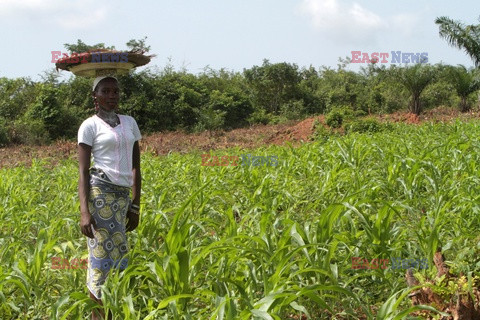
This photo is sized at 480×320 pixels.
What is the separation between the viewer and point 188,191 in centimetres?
488

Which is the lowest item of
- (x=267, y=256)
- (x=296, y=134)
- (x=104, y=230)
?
(x=267, y=256)

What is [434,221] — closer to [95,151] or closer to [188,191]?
[95,151]

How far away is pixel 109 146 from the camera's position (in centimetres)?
270

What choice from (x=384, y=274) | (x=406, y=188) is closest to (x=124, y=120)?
(x=384, y=274)

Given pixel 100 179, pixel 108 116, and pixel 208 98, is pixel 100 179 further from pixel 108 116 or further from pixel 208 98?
pixel 208 98

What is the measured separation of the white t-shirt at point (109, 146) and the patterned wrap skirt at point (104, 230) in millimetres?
46

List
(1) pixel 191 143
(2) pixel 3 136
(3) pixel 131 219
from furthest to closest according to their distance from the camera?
(2) pixel 3 136
(1) pixel 191 143
(3) pixel 131 219

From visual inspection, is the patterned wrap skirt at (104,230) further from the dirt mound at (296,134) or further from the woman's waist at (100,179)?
the dirt mound at (296,134)

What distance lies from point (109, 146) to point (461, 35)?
69.3 feet

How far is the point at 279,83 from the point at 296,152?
19083mm

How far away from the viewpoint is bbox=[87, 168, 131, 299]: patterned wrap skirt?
2619 millimetres

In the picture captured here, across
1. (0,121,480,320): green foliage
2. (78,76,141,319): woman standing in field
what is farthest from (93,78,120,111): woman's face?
(0,121,480,320): green foliage

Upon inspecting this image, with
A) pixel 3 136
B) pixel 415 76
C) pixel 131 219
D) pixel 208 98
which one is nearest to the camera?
pixel 131 219

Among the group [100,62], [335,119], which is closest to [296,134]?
[335,119]
